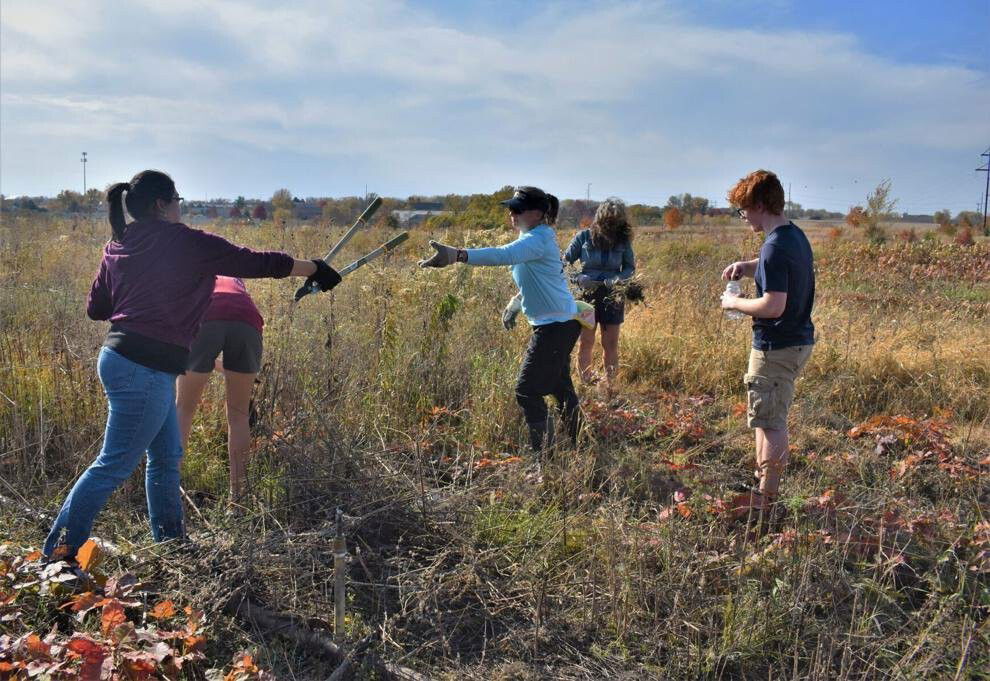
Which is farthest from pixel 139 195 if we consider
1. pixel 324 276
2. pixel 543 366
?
pixel 543 366

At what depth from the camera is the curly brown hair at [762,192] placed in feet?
11.0

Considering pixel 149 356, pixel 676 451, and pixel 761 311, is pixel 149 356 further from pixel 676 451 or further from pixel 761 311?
pixel 676 451

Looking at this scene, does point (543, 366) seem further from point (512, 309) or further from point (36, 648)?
point (36, 648)

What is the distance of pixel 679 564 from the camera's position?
9.14 feet

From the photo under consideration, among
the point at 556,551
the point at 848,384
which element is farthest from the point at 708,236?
the point at 556,551

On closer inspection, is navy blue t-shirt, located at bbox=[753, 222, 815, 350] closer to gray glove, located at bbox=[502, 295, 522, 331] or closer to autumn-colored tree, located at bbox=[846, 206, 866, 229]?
gray glove, located at bbox=[502, 295, 522, 331]

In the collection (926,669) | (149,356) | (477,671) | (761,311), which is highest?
(761,311)

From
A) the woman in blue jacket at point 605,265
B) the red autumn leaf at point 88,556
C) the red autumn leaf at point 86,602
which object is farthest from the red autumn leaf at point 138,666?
the woman in blue jacket at point 605,265

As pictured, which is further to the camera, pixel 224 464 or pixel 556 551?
pixel 224 464

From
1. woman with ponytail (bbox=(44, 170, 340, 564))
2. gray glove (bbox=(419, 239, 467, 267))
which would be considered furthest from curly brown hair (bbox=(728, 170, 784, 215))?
woman with ponytail (bbox=(44, 170, 340, 564))

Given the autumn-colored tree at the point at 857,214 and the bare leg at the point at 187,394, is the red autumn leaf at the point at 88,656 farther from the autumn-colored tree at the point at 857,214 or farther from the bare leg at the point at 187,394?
Answer: the autumn-colored tree at the point at 857,214

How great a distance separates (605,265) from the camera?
18.4ft

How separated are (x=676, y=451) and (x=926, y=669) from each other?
214 cm

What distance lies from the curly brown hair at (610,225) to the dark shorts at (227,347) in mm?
2861
